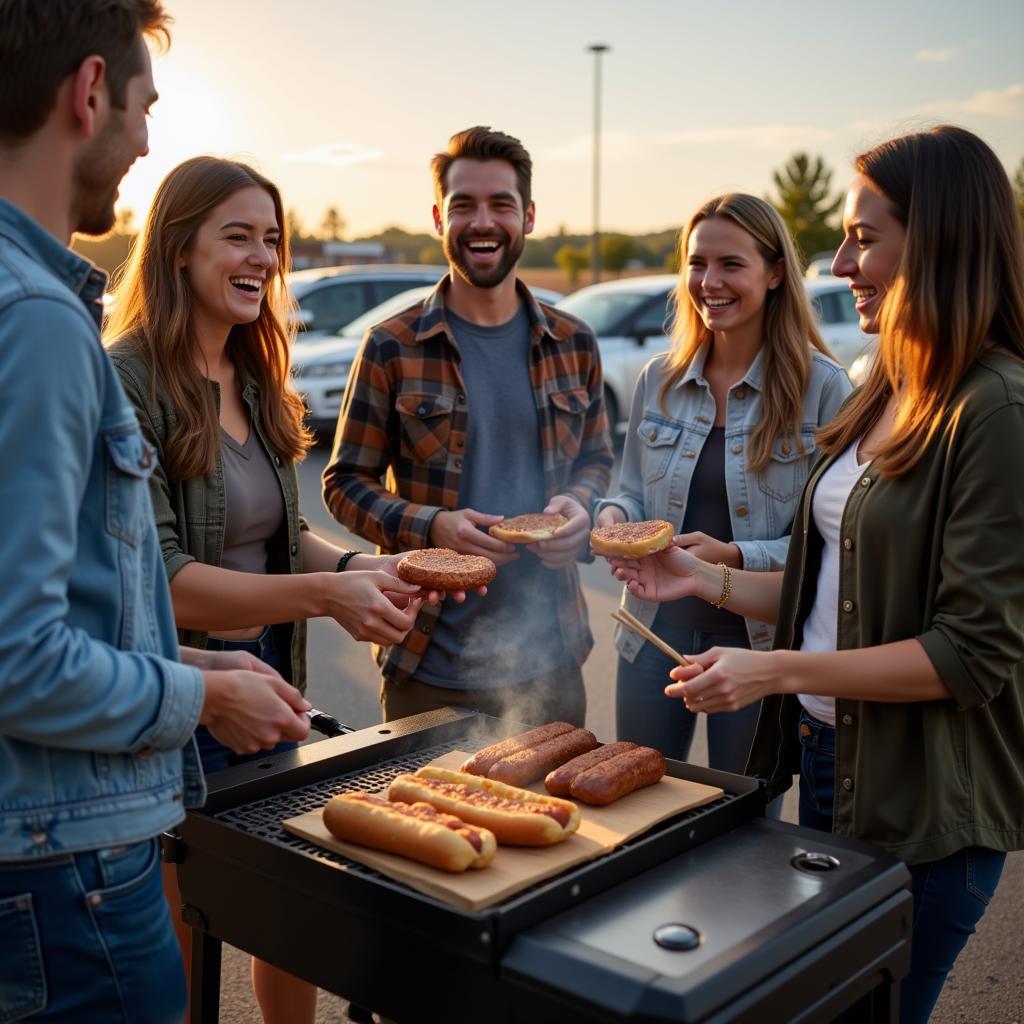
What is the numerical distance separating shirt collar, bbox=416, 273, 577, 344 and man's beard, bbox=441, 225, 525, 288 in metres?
0.12

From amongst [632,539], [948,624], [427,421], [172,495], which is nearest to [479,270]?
[427,421]

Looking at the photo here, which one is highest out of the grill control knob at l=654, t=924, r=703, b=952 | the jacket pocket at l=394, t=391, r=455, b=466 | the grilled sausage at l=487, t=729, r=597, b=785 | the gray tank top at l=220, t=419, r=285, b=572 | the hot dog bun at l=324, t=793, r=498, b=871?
the jacket pocket at l=394, t=391, r=455, b=466

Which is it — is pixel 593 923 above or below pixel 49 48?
below

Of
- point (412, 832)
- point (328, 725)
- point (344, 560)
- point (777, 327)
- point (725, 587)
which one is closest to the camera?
point (412, 832)

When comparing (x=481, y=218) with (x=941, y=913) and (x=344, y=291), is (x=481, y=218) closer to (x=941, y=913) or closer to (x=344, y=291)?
(x=941, y=913)

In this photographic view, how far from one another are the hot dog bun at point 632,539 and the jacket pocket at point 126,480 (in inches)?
64.1

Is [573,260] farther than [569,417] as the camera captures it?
Yes

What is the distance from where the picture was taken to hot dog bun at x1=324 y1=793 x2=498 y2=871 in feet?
6.19

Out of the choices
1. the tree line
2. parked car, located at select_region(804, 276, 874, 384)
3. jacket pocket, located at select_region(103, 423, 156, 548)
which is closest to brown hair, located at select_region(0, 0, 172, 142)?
jacket pocket, located at select_region(103, 423, 156, 548)

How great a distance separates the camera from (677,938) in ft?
5.64

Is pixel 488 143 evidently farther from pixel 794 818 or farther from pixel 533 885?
pixel 794 818

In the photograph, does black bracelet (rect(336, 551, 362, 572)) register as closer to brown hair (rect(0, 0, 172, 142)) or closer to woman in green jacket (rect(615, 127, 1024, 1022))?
woman in green jacket (rect(615, 127, 1024, 1022))

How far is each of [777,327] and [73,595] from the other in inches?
103

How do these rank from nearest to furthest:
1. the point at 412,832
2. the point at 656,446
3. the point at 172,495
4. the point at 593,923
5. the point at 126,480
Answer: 1. the point at 126,480
2. the point at 593,923
3. the point at 412,832
4. the point at 172,495
5. the point at 656,446
